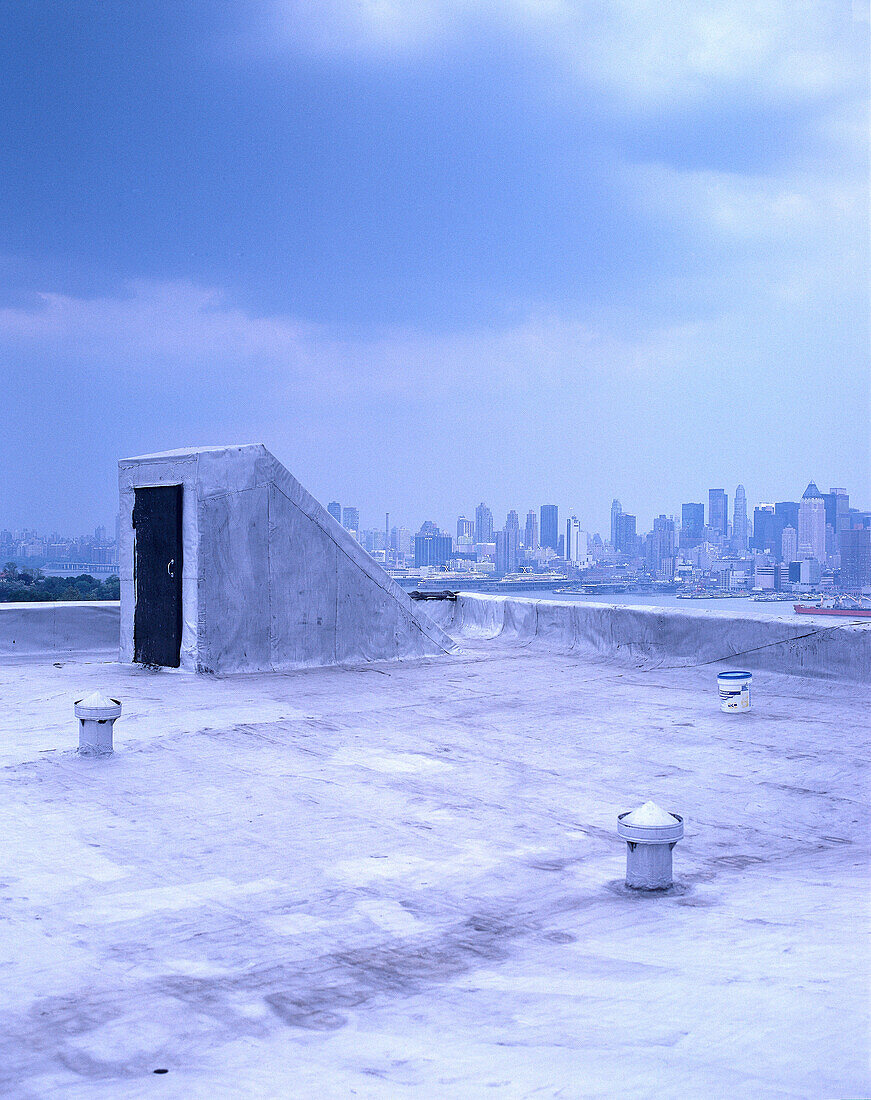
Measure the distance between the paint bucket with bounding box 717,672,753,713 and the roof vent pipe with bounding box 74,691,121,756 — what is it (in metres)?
5.43

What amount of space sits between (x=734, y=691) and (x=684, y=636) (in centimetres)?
288

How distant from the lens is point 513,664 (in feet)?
43.0

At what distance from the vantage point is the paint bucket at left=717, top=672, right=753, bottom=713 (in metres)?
9.67

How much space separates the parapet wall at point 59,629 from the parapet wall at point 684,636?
5.23m

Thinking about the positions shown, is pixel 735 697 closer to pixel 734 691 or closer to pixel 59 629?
pixel 734 691

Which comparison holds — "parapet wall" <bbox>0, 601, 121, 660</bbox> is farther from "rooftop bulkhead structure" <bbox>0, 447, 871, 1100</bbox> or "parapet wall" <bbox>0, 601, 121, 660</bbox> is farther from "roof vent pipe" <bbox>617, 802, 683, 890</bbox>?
"roof vent pipe" <bbox>617, 802, 683, 890</bbox>

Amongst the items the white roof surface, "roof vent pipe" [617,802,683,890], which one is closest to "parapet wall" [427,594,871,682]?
the white roof surface

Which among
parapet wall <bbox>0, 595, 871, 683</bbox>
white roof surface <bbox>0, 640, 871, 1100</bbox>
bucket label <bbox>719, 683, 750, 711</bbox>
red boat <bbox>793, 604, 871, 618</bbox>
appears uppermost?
red boat <bbox>793, 604, 871, 618</bbox>

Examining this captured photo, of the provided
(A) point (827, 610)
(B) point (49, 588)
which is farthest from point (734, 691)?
(B) point (49, 588)

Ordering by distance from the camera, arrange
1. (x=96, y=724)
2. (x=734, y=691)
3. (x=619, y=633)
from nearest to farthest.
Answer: (x=96, y=724), (x=734, y=691), (x=619, y=633)

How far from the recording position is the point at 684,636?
1254cm

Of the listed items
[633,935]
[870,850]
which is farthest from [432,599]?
[633,935]

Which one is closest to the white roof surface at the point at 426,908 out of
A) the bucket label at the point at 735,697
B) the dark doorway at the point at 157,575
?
the bucket label at the point at 735,697

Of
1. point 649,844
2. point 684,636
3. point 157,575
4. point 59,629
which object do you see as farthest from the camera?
point 59,629
